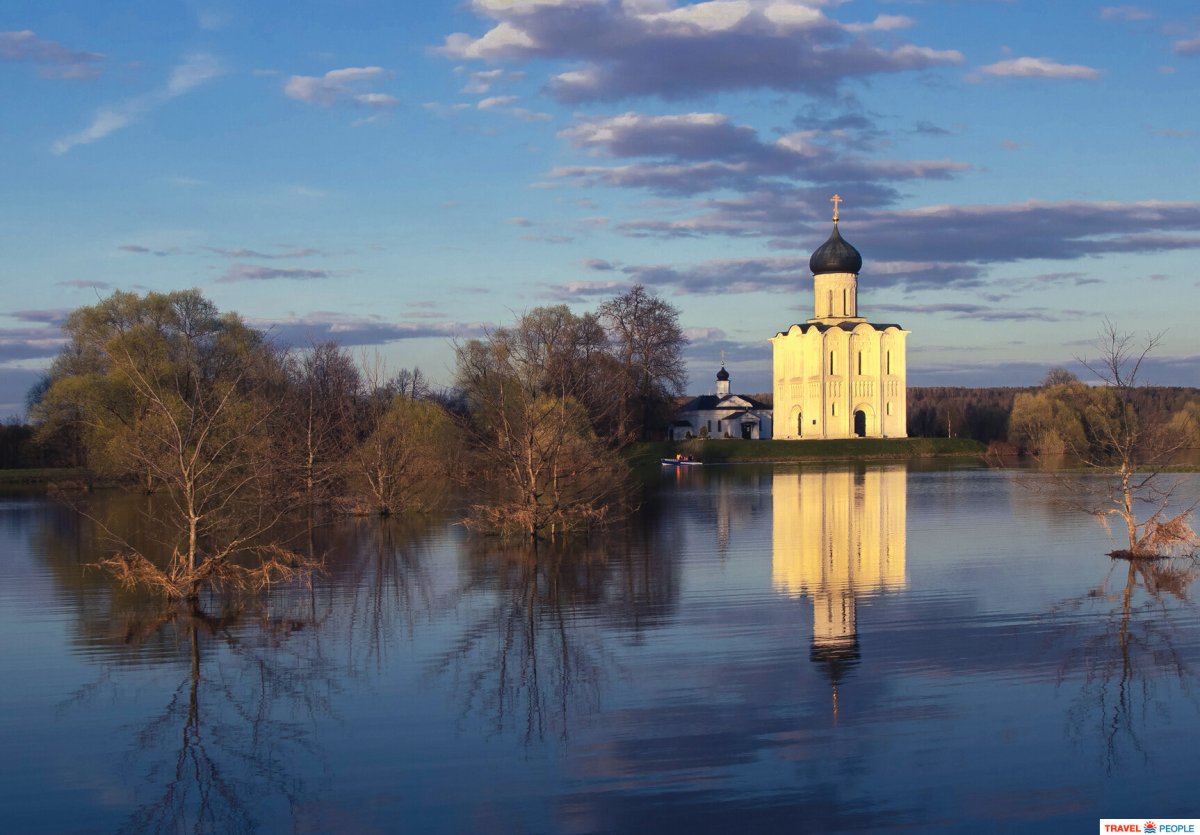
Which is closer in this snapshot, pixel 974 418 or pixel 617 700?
pixel 617 700

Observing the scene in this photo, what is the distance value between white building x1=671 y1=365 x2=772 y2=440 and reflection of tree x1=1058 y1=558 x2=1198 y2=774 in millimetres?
69194

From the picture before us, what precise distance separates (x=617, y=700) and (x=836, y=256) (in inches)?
2668

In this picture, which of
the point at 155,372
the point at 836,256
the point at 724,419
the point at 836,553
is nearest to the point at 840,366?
the point at 836,256

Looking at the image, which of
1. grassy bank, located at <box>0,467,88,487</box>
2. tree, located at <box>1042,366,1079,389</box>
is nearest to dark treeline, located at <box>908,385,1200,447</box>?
tree, located at <box>1042,366,1079,389</box>

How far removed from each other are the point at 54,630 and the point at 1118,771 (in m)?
10.8

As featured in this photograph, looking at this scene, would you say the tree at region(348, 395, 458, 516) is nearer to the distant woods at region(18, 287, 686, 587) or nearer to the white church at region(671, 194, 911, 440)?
the distant woods at region(18, 287, 686, 587)

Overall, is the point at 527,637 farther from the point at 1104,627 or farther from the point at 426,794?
the point at 1104,627

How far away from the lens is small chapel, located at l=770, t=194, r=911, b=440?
74062mm

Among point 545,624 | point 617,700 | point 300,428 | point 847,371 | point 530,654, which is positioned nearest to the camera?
point 617,700

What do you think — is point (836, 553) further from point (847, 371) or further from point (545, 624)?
point (847, 371)

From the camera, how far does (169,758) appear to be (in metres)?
8.37

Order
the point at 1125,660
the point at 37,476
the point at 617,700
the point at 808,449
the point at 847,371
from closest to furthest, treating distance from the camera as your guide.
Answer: the point at 617,700, the point at 1125,660, the point at 37,476, the point at 808,449, the point at 847,371

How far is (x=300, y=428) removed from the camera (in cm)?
3097

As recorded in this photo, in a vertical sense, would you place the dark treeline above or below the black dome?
below
